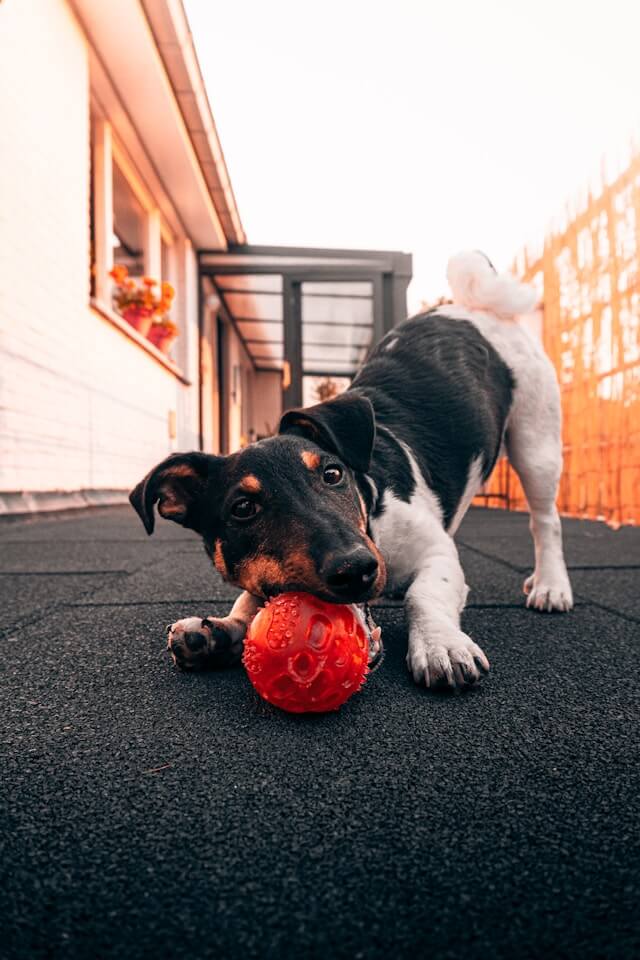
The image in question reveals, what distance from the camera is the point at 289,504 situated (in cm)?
164

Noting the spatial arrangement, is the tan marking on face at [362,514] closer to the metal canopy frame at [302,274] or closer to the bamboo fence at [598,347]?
the bamboo fence at [598,347]

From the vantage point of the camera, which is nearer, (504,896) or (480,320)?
(504,896)

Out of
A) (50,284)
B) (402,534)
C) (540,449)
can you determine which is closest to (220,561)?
(402,534)

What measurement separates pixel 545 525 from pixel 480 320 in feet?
2.98

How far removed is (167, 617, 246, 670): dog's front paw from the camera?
1.59 m

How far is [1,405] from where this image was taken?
4273 millimetres

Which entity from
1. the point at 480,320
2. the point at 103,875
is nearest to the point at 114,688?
the point at 103,875

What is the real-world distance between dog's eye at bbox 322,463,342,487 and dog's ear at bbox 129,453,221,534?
1.09 ft

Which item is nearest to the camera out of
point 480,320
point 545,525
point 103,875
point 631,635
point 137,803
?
point 103,875

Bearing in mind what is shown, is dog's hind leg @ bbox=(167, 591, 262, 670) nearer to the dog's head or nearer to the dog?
the dog

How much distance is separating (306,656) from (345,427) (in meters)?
0.86

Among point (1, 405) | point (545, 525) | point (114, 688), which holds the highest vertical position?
point (1, 405)

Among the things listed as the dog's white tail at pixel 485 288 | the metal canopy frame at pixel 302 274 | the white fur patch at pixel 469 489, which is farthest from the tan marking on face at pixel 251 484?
the metal canopy frame at pixel 302 274

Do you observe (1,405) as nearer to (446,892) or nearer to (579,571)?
(579,571)
